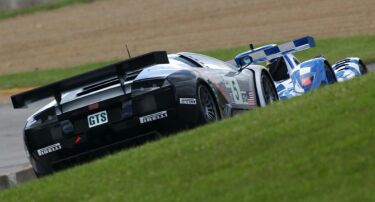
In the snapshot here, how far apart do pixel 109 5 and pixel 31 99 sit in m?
30.9

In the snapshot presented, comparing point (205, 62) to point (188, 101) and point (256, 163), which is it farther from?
point (256, 163)

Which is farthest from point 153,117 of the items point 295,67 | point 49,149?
point 295,67

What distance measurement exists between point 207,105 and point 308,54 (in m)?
14.1

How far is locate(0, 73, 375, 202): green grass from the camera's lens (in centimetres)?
721

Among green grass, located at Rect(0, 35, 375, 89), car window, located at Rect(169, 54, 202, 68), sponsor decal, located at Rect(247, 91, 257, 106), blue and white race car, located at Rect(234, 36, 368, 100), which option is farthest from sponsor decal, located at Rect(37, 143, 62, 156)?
green grass, located at Rect(0, 35, 375, 89)

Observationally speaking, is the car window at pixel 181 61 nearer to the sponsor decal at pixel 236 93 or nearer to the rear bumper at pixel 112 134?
the sponsor decal at pixel 236 93

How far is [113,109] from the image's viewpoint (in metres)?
11.1

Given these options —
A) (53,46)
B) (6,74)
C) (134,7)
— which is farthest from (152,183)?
(134,7)

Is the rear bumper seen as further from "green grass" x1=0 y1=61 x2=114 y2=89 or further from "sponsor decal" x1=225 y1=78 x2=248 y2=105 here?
"green grass" x1=0 y1=61 x2=114 y2=89

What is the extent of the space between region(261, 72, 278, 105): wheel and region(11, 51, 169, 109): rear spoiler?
2.86 metres

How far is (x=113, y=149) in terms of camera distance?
11141 mm

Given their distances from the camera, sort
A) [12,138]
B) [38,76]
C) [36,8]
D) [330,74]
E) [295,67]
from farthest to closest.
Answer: [36,8]
[38,76]
[12,138]
[295,67]
[330,74]

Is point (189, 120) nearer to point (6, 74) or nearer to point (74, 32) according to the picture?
point (6, 74)

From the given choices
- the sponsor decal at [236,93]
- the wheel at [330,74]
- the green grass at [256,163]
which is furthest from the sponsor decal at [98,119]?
the wheel at [330,74]
